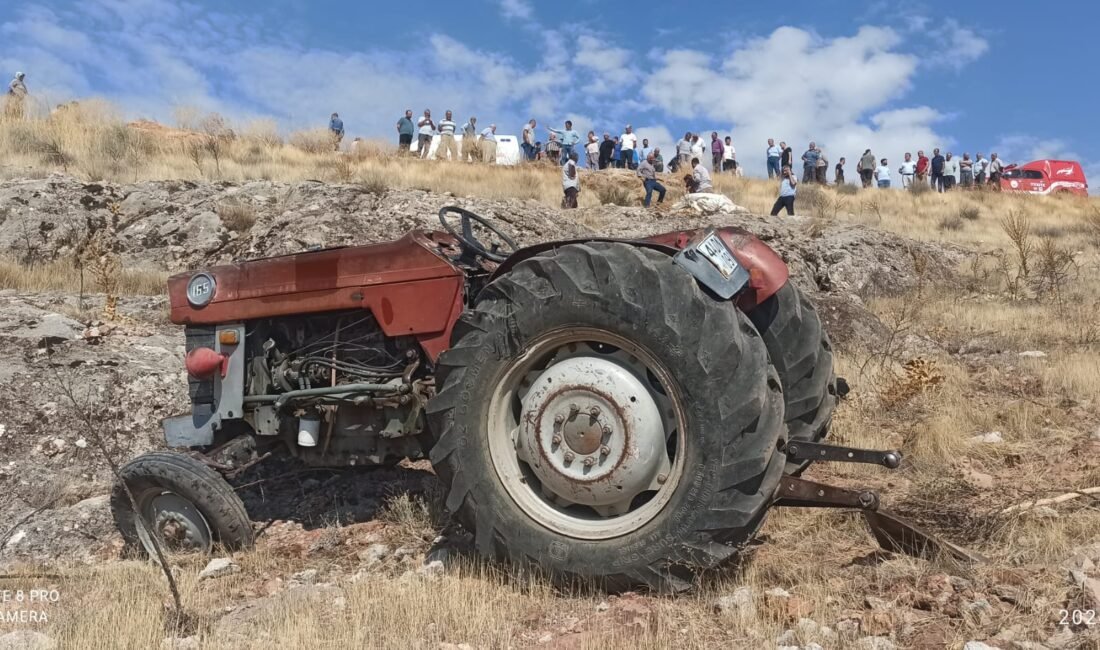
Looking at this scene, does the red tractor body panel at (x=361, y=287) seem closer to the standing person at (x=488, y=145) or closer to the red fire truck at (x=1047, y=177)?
the standing person at (x=488, y=145)

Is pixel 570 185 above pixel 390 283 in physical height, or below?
above

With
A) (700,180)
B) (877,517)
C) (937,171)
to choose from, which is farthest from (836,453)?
(937,171)

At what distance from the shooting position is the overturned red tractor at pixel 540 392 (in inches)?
120

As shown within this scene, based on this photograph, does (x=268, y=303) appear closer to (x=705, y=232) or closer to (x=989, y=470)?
(x=705, y=232)

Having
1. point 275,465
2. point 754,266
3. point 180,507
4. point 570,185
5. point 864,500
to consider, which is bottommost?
point 275,465

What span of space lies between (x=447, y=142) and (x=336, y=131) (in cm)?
328

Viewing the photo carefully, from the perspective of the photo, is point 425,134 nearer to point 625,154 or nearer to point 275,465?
point 625,154

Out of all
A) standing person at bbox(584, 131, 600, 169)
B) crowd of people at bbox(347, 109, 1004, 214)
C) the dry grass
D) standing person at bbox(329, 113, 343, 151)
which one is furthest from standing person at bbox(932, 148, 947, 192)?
the dry grass

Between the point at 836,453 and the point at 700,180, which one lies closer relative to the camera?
the point at 836,453

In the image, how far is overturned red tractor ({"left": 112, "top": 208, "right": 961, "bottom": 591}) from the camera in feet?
9.98

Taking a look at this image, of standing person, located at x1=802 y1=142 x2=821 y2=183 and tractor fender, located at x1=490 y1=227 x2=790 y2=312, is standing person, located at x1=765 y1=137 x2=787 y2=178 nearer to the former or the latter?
standing person, located at x1=802 y1=142 x2=821 y2=183

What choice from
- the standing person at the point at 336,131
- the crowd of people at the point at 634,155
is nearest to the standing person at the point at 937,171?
the crowd of people at the point at 634,155

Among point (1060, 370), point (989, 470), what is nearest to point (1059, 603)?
point (989, 470)

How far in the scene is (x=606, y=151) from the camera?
85.1 feet
